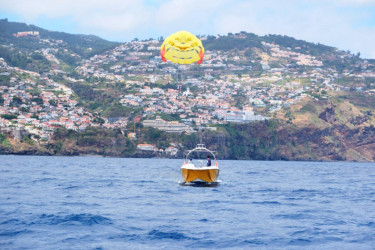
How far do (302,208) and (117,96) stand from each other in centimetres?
12035

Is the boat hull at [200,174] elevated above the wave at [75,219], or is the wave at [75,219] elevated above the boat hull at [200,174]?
the boat hull at [200,174]

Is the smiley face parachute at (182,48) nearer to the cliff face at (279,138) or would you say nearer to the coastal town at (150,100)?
the cliff face at (279,138)

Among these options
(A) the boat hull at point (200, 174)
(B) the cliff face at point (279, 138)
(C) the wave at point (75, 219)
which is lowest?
(C) the wave at point (75, 219)

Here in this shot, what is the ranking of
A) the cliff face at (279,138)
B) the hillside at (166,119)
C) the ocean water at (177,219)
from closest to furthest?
the ocean water at (177,219) < the cliff face at (279,138) < the hillside at (166,119)

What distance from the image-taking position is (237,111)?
143375mm

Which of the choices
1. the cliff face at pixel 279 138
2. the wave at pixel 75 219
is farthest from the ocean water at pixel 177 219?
the cliff face at pixel 279 138

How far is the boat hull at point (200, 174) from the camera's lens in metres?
35.1

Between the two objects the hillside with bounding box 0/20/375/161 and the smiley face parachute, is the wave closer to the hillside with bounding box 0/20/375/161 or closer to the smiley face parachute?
the smiley face parachute

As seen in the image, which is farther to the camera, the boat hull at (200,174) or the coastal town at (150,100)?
the coastal town at (150,100)

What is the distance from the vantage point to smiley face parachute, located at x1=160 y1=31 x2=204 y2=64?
4338 centimetres

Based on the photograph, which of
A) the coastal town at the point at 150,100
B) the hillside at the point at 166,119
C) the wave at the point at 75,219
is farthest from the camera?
the coastal town at the point at 150,100

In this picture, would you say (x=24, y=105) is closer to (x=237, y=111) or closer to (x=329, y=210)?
(x=237, y=111)

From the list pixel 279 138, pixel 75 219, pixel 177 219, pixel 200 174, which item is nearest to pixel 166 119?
pixel 279 138

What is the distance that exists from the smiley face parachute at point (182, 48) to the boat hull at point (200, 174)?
11807 millimetres
